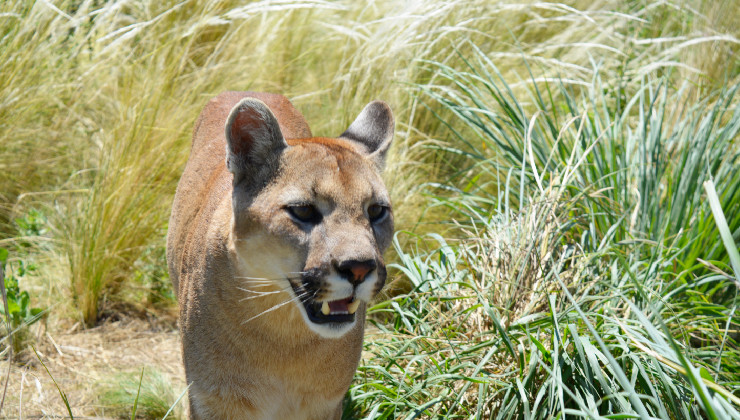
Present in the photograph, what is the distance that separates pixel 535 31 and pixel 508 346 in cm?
454

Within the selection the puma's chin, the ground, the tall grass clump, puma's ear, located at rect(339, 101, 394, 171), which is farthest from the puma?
the ground

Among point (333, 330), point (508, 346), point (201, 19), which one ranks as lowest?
point (508, 346)

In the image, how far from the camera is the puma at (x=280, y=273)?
2.78 meters

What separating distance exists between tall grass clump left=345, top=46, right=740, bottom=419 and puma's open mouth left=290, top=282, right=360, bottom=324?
0.57 metres

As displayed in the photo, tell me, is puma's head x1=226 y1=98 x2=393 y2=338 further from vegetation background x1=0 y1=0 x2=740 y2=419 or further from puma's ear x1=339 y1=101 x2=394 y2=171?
vegetation background x1=0 y1=0 x2=740 y2=419

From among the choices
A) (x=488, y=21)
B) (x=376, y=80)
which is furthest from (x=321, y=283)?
(x=488, y=21)

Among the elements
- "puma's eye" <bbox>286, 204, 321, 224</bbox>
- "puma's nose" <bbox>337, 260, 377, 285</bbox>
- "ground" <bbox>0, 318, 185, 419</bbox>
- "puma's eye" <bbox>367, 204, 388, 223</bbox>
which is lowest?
"ground" <bbox>0, 318, 185, 419</bbox>

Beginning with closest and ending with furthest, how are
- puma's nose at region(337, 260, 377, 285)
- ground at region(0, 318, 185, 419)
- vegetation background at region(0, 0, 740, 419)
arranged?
1. puma's nose at region(337, 260, 377, 285)
2. vegetation background at region(0, 0, 740, 419)
3. ground at region(0, 318, 185, 419)

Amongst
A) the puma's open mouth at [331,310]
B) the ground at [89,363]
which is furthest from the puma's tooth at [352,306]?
the ground at [89,363]

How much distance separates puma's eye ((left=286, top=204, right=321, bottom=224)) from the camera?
A: 2.86 m

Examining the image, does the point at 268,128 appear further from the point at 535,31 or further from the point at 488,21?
the point at 535,31

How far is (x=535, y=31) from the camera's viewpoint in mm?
7016

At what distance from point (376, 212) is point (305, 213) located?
337 millimetres

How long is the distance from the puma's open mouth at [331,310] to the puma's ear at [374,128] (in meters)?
0.93
